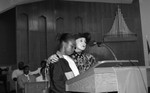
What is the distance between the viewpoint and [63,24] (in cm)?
980

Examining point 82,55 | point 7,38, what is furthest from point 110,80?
point 7,38

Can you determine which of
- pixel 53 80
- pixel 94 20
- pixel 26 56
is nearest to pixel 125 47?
pixel 94 20

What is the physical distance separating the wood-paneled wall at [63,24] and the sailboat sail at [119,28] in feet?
0.63

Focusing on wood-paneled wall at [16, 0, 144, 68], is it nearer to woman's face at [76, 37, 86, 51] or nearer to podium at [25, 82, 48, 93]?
podium at [25, 82, 48, 93]

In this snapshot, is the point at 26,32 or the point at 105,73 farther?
the point at 26,32

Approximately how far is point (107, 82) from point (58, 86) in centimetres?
54

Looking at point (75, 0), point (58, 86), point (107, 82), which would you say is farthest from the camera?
point (75, 0)

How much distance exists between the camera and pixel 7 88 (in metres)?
9.20

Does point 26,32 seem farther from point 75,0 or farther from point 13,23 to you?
point 75,0

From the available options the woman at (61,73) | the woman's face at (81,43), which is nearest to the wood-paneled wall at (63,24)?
the woman's face at (81,43)

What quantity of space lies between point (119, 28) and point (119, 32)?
0.16 metres

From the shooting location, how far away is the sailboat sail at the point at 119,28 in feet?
31.8

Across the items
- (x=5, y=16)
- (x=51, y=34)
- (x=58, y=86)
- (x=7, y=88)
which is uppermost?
(x=5, y=16)

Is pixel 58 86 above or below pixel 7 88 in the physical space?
above
